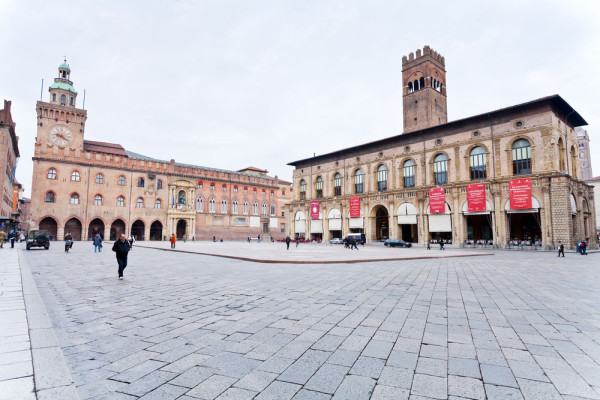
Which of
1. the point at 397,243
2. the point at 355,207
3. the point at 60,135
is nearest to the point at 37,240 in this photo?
the point at 60,135

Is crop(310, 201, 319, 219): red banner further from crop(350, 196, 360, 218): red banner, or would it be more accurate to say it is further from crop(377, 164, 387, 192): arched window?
crop(377, 164, 387, 192): arched window

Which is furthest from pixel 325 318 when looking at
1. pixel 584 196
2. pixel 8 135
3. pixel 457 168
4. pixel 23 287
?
pixel 8 135

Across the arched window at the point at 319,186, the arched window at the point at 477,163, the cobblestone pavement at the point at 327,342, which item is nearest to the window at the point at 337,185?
the arched window at the point at 319,186

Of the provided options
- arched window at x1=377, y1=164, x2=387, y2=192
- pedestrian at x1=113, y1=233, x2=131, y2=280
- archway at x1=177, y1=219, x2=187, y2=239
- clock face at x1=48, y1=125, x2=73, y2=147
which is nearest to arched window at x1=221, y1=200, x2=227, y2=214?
archway at x1=177, y1=219, x2=187, y2=239

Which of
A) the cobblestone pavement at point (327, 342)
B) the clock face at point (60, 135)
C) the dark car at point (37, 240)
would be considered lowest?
the cobblestone pavement at point (327, 342)

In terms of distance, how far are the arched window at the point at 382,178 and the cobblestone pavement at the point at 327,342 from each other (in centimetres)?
3301

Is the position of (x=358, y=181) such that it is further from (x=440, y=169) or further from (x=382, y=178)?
(x=440, y=169)

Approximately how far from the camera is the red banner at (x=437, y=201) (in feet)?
109

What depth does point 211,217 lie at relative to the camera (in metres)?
56.6

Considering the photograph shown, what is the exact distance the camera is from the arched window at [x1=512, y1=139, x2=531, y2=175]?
28641 millimetres

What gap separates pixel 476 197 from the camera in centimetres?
3062

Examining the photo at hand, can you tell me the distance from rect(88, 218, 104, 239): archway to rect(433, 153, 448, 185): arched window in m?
45.5

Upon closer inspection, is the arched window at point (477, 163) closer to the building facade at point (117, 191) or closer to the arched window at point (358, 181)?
the arched window at point (358, 181)

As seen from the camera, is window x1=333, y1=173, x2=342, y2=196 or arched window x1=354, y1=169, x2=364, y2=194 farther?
window x1=333, y1=173, x2=342, y2=196
